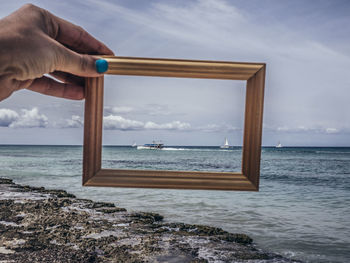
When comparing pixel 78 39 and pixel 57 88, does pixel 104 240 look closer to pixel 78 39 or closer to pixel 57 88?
pixel 57 88

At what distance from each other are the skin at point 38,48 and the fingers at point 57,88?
2.0 inches

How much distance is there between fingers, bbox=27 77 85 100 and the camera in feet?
4.42

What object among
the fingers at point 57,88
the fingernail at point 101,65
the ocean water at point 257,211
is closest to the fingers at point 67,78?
the fingers at point 57,88

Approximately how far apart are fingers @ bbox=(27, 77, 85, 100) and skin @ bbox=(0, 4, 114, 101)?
5 centimetres

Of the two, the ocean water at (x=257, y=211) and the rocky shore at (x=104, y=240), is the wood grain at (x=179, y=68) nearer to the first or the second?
the ocean water at (x=257, y=211)

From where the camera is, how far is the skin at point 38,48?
0.99 metres

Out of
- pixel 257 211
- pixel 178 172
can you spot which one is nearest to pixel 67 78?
pixel 178 172

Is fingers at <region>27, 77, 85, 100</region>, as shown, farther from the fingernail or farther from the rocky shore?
the rocky shore

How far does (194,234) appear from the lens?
5.22 meters

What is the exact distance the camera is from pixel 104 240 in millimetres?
4477

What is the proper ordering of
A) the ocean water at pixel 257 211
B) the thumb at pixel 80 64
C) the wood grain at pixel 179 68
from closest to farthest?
1. the thumb at pixel 80 64
2. the wood grain at pixel 179 68
3. the ocean water at pixel 257 211

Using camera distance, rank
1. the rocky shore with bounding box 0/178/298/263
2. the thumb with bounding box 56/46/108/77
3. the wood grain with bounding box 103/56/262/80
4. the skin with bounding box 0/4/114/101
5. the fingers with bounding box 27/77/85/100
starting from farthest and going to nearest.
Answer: the rocky shore with bounding box 0/178/298/263 → the fingers with bounding box 27/77/85/100 → the wood grain with bounding box 103/56/262/80 → the thumb with bounding box 56/46/108/77 → the skin with bounding box 0/4/114/101

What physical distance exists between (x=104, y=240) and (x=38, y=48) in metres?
4.01

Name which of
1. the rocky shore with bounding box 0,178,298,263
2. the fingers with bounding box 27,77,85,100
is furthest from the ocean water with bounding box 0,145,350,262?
the fingers with bounding box 27,77,85,100
